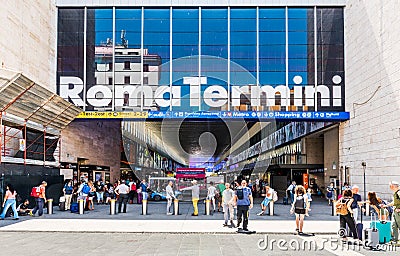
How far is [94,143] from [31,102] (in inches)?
727

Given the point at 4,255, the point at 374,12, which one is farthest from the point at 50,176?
the point at 374,12

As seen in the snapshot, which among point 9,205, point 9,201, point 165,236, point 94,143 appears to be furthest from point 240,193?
point 94,143

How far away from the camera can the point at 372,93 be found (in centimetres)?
2916

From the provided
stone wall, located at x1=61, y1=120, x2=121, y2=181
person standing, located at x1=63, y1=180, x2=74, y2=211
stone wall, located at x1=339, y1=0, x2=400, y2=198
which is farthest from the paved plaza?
stone wall, located at x1=61, y1=120, x2=121, y2=181

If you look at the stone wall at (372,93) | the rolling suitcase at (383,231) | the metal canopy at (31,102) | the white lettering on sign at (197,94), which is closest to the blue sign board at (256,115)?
the white lettering on sign at (197,94)

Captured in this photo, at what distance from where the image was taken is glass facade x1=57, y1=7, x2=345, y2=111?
33562 millimetres

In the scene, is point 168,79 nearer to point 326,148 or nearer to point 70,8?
point 70,8

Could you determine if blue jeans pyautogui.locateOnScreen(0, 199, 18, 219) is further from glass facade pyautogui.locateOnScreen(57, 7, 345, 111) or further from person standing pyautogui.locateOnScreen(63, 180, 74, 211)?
glass facade pyautogui.locateOnScreen(57, 7, 345, 111)

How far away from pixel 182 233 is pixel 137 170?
40.7m

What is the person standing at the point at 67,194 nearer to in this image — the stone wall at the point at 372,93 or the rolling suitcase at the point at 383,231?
the rolling suitcase at the point at 383,231

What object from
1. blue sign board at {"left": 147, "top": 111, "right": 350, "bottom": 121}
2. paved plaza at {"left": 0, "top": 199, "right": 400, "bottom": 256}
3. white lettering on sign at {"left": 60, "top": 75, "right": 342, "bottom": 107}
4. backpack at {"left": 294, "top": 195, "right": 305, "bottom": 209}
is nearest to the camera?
paved plaza at {"left": 0, "top": 199, "right": 400, "bottom": 256}

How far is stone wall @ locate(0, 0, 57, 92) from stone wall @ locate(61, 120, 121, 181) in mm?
3858

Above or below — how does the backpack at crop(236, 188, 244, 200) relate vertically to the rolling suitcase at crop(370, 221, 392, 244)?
above

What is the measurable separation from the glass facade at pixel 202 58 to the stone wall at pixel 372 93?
1.66m
